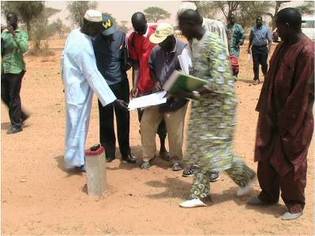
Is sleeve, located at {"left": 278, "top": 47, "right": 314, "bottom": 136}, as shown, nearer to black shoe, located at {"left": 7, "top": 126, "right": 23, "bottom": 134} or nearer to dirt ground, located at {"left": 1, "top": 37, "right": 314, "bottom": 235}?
dirt ground, located at {"left": 1, "top": 37, "right": 314, "bottom": 235}

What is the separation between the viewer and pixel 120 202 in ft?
17.1

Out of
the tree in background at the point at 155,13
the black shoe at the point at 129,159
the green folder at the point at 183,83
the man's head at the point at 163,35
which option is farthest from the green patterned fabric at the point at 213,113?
the tree in background at the point at 155,13

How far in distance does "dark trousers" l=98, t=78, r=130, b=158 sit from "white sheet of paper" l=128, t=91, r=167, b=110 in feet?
1.61

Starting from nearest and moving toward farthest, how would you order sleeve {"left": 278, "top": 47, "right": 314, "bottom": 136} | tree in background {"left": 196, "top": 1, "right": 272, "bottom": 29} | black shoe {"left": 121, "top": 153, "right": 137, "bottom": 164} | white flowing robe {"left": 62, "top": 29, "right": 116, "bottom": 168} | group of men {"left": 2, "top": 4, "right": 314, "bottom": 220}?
sleeve {"left": 278, "top": 47, "right": 314, "bottom": 136}, group of men {"left": 2, "top": 4, "right": 314, "bottom": 220}, white flowing robe {"left": 62, "top": 29, "right": 116, "bottom": 168}, black shoe {"left": 121, "top": 153, "right": 137, "bottom": 164}, tree in background {"left": 196, "top": 1, "right": 272, "bottom": 29}

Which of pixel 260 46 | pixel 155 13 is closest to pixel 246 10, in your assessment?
pixel 155 13

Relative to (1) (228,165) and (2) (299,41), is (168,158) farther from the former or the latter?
(2) (299,41)

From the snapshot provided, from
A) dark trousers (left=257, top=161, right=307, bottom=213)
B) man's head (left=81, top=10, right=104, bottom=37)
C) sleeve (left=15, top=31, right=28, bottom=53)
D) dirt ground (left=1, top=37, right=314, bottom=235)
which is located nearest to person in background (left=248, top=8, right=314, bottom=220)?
dark trousers (left=257, top=161, right=307, bottom=213)

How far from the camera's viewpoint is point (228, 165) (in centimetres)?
488

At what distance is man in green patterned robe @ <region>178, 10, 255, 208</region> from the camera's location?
4.69 metres

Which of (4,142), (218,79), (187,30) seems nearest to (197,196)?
(218,79)

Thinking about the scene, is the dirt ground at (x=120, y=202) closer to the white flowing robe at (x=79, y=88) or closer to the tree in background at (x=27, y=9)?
the white flowing robe at (x=79, y=88)

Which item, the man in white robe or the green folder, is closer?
the green folder

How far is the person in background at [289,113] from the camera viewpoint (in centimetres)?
436

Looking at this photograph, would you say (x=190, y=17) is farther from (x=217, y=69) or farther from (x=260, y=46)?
(x=260, y=46)
